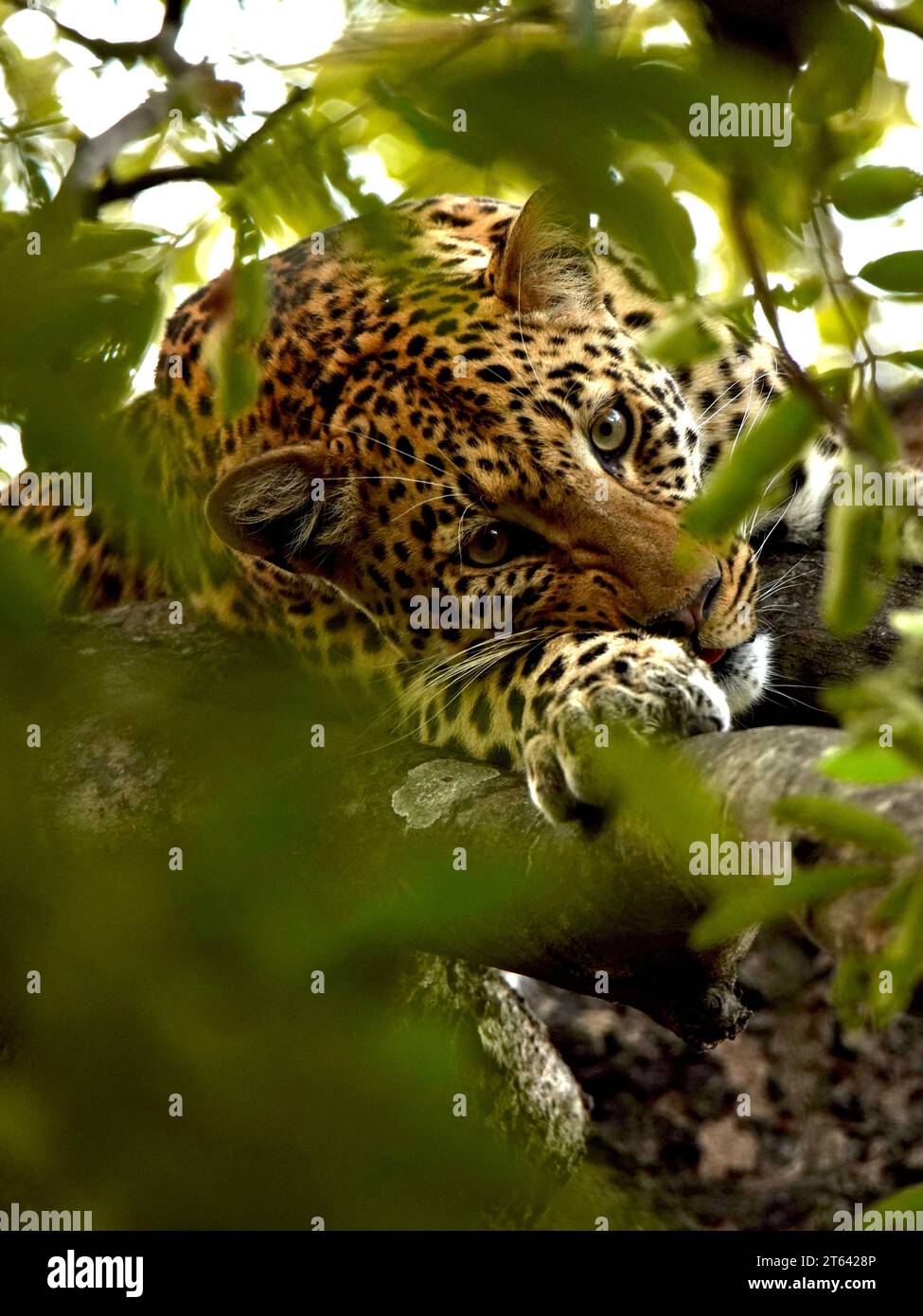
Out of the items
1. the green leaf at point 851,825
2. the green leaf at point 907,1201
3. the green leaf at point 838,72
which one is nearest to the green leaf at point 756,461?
the green leaf at point 838,72

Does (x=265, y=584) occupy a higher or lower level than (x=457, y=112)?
higher

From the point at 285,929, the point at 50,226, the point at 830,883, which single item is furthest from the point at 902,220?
the point at 285,929

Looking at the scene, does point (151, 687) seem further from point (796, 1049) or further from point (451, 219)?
Result: point (451, 219)

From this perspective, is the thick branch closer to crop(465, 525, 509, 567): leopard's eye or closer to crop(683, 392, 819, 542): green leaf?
crop(683, 392, 819, 542): green leaf

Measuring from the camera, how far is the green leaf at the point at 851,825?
1.45m

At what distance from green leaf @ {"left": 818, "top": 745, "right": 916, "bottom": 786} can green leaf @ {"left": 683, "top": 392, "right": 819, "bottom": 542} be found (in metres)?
0.39

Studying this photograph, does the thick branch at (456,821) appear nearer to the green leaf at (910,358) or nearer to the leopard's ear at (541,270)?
the green leaf at (910,358)

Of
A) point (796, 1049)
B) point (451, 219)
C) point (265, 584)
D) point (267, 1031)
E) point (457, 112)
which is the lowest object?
point (796, 1049)

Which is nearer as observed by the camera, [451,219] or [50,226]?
[50,226]

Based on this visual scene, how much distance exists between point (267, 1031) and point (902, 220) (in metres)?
1.39

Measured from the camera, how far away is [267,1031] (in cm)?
154

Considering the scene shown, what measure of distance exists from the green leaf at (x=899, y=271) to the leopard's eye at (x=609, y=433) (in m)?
2.96

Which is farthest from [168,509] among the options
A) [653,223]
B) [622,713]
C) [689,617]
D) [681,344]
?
[689,617]

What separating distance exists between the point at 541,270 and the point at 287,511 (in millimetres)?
1382
